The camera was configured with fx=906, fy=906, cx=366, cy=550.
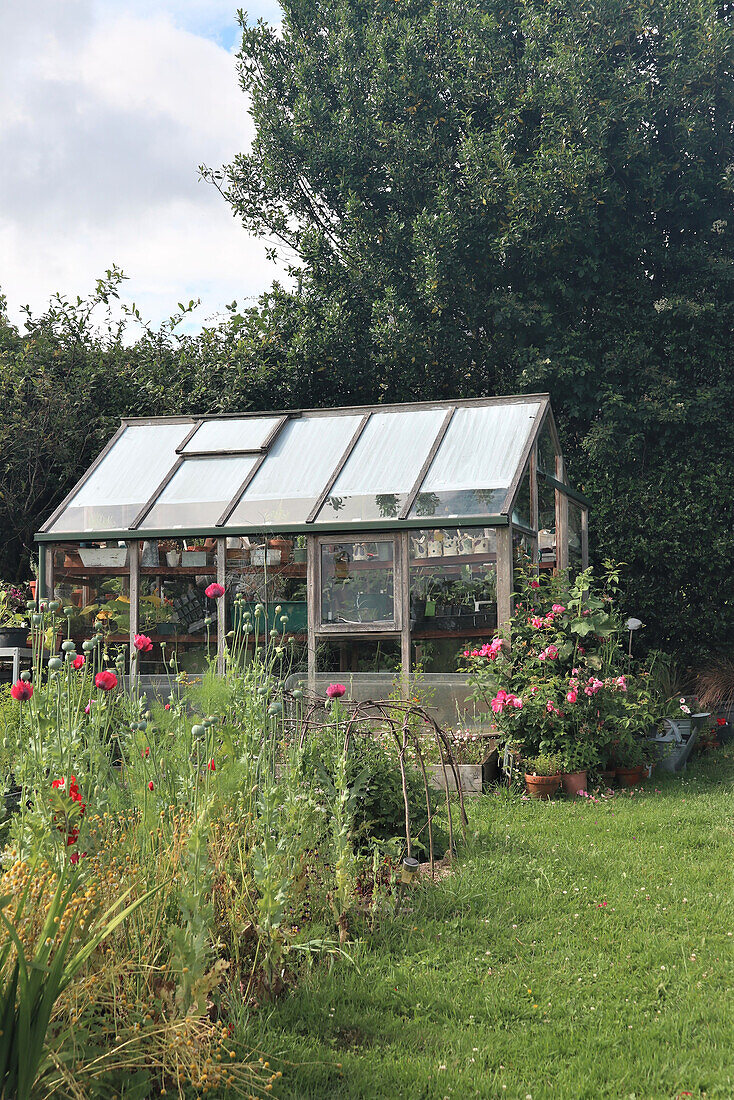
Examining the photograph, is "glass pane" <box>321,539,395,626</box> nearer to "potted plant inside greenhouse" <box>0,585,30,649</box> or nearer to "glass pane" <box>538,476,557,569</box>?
"glass pane" <box>538,476,557,569</box>

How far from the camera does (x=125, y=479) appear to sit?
875cm

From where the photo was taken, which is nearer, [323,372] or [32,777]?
[32,777]

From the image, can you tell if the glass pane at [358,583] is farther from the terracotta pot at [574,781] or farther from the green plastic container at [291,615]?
the terracotta pot at [574,781]

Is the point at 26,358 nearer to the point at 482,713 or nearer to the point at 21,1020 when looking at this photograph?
the point at 482,713

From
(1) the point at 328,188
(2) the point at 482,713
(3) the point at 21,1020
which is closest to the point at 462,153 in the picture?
(1) the point at 328,188

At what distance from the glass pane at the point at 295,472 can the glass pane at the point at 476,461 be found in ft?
3.30

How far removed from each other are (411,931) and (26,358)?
10.5m

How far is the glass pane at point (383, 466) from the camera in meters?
7.51

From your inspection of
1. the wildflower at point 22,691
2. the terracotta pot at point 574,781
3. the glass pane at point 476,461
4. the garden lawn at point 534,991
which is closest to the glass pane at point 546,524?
the glass pane at point 476,461

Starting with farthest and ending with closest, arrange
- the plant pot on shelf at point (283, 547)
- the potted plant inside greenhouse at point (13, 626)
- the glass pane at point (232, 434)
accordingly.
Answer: the glass pane at point (232, 434) < the potted plant inside greenhouse at point (13, 626) < the plant pot on shelf at point (283, 547)

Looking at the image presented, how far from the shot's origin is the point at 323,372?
13164 millimetres

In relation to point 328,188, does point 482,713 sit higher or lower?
lower

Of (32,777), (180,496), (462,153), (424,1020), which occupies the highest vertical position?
(462,153)

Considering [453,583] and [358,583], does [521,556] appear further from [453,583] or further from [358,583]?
[358,583]
